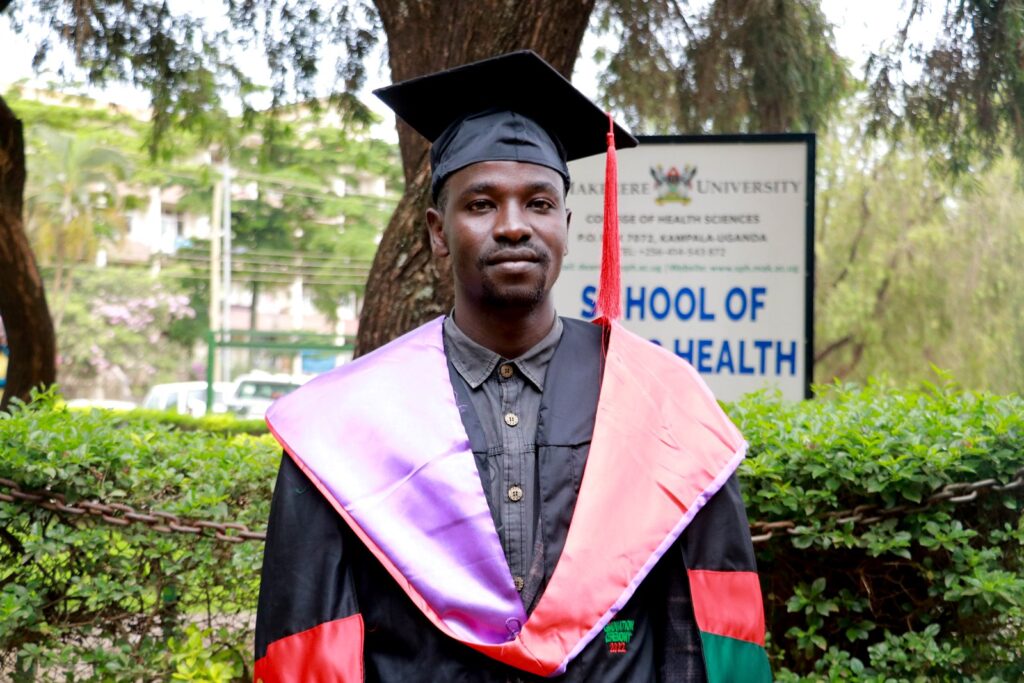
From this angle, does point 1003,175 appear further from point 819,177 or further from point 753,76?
point 753,76

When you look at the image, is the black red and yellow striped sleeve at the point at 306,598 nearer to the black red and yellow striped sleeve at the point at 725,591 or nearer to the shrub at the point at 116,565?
the black red and yellow striped sleeve at the point at 725,591

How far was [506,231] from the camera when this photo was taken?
2.15 metres

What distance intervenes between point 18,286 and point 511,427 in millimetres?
5293

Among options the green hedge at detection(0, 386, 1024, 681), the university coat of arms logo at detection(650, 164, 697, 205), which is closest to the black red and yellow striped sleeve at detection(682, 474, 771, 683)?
the green hedge at detection(0, 386, 1024, 681)

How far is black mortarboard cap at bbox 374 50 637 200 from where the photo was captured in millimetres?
2252

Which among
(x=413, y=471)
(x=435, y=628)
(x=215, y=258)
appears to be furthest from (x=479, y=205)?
(x=215, y=258)

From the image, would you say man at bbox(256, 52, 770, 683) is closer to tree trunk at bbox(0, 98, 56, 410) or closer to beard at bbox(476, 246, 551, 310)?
beard at bbox(476, 246, 551, 310)

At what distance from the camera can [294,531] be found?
2107 mm

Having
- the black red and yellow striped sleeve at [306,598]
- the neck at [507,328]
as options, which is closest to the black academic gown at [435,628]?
the black red and yellow striped sleeve at [306,598]

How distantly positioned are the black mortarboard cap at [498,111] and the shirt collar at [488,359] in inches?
12.8

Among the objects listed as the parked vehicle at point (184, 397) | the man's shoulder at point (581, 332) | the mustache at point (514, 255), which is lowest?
the parked vehicle at point (184, 397)

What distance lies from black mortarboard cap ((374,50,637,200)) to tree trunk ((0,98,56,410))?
4804 millimetres

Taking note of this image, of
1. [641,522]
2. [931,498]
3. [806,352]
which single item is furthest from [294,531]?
[806,352]

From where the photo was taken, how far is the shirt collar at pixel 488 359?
7.57ft
